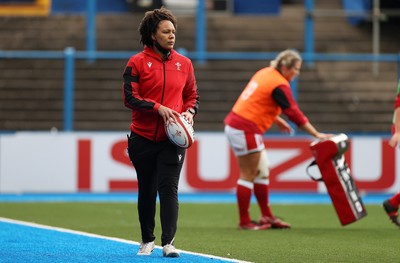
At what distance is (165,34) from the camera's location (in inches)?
358

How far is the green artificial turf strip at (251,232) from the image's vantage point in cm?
952

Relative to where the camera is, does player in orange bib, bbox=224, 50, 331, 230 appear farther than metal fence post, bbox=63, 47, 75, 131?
No

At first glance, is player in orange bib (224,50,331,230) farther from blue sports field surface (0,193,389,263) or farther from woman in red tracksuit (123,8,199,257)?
woman in red tracksuit (123,8,199,257)

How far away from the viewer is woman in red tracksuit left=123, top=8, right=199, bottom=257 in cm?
900

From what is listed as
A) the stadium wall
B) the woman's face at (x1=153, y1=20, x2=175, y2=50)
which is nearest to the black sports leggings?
the woman's face at (x1=153, y1=20, x2=175, y2=50)

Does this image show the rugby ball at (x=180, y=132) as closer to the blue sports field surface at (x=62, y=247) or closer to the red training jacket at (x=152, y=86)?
the red training jacket at (x=152, y=86)

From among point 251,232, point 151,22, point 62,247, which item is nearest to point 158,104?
point 151,22

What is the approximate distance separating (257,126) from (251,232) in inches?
49.3

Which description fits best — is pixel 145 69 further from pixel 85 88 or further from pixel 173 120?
pixel 85 88

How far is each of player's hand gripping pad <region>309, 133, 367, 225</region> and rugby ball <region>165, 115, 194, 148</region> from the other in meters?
3.17

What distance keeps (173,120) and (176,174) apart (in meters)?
0.49

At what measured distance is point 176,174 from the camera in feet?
29.8

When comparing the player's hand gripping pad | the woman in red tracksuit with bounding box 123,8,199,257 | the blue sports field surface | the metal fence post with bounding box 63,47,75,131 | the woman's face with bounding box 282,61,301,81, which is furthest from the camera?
the metal fence post with bounding box 63,47,75,131

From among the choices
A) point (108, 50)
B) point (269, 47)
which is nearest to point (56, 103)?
point (108, 50)
